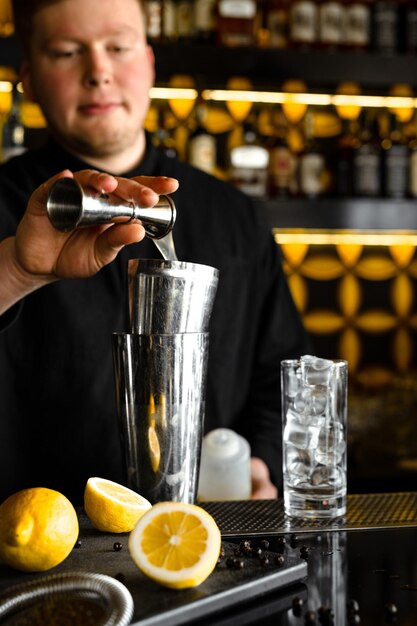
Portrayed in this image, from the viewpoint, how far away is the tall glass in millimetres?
1126

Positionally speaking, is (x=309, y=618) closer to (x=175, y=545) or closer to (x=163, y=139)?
(x=175, y=545)

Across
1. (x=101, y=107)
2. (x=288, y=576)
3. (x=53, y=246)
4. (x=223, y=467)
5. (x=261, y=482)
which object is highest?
(x=101, y=107)

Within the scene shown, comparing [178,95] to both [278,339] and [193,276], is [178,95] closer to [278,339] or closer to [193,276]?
[278,339]

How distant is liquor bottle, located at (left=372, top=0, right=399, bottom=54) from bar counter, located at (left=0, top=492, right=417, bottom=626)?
6.78 feet

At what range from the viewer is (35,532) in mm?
877

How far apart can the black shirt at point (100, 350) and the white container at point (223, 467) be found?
28cm

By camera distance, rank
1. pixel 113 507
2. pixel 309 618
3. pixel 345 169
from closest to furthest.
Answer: pixel 309 618, pixel 113 507, pixel 345 169

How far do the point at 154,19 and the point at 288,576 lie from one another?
2.20 meters

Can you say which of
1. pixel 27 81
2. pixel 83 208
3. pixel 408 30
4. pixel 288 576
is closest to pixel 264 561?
pixel 288 576

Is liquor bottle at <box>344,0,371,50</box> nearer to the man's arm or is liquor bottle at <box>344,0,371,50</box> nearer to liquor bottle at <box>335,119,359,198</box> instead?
liquor bottle at <box>335,119,359,198</box>

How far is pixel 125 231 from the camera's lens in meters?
1.10

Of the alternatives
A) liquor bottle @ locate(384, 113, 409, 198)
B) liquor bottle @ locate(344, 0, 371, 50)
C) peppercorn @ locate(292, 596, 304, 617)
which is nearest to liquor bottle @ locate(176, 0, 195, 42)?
liquor bottle @ locate(344, 0, 371, 50)

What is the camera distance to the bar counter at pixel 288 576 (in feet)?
2.58

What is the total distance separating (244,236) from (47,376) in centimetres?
54
